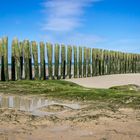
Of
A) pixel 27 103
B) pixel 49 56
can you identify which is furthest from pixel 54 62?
pixel 27 103

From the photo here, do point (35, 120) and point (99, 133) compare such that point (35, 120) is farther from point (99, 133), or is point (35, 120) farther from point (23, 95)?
point (23, 95)

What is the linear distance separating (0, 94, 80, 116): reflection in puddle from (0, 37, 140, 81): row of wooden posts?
7173mm

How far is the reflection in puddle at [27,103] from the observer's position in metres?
6.77

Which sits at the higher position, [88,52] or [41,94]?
[88,52]

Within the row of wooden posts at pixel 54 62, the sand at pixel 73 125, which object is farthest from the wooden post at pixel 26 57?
the sand at pixel 73 125

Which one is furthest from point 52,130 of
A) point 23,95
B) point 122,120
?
point 23,95

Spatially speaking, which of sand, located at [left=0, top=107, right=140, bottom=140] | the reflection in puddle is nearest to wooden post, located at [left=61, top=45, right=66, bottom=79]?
the reflection in puddle

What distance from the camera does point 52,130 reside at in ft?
15.4

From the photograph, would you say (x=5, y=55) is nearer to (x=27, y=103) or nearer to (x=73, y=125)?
(x=27, y=103)

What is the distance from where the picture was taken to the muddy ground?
4336 mm

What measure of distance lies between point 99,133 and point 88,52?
57.4ft

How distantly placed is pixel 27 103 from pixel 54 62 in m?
11.3

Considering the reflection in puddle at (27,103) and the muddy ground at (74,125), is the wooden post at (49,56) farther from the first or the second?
the muddy ground at (74,125)

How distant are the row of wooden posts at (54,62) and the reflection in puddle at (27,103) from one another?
7.17 m
